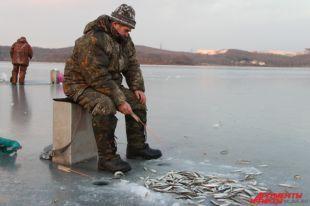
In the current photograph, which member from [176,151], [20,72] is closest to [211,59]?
[20,72]

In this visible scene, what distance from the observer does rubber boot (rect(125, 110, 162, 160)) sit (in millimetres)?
5645

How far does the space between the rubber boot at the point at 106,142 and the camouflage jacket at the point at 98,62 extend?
249mm

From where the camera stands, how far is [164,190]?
4262mm

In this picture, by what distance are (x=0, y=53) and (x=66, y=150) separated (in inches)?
3822

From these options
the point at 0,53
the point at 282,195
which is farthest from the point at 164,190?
the point at 0,53

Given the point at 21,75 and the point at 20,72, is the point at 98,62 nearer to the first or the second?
the point at 21,75

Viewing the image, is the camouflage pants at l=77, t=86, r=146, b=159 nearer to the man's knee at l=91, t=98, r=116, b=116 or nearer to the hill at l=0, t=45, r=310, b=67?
A: the man's knee at l=91, t=98, r=116, b=116

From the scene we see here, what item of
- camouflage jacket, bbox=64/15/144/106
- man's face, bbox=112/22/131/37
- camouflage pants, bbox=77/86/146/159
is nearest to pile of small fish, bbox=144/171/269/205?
camouflage pants, bbox=77/86/146/159

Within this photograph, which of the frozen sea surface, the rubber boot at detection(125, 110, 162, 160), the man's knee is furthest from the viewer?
the rubber boot at detection(125, 110, 162, 160)

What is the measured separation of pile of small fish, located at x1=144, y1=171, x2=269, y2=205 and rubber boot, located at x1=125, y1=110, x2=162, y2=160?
37.0 inches

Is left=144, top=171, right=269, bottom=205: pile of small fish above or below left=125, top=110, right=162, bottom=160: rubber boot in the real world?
below

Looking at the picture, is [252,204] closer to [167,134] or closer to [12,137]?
[167,134]

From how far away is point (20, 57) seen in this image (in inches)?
739

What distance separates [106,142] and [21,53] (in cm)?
1491
